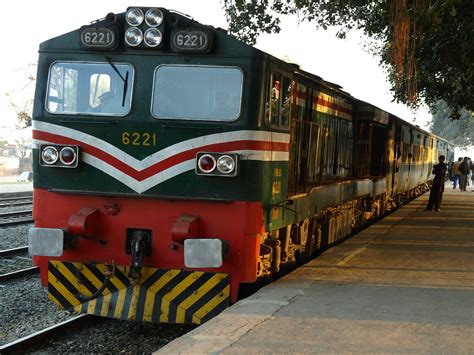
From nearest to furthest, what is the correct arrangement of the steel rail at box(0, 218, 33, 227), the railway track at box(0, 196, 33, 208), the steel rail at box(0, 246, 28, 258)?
1. the steel rail at box(0, 246, 28, 258)
2. the steel rail at box(0, 218, 33, 227)
3. the railway track at box(0, 196, 33, 208)

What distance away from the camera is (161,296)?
22.2 feet

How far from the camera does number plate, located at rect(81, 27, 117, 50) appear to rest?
679cm

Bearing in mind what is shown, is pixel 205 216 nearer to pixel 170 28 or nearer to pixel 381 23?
pixel 170 28

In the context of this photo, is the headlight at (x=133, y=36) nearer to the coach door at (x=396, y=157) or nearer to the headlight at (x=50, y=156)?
the headlight at (x=50, y=156)

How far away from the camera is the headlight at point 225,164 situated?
655 centimetres

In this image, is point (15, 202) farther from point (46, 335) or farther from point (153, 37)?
point (153, 37)

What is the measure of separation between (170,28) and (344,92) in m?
5.66

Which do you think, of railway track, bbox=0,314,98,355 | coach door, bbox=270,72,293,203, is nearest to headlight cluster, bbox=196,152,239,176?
coach door, bbox=270,72,293,203

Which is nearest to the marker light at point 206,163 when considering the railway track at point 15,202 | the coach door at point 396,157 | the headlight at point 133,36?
the headlight at point 133,36

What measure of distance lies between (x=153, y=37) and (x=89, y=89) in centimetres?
89

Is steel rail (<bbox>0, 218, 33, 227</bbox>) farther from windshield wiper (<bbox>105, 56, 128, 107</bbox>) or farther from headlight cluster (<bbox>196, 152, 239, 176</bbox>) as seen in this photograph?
headlight cluster (<bbox>196, 152, 239, 176</bbox>)

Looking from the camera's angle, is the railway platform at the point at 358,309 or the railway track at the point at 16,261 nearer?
the railway platform at the point at 358,309

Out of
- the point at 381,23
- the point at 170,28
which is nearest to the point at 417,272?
the point at 170,28

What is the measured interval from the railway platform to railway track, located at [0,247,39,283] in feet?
13.9
